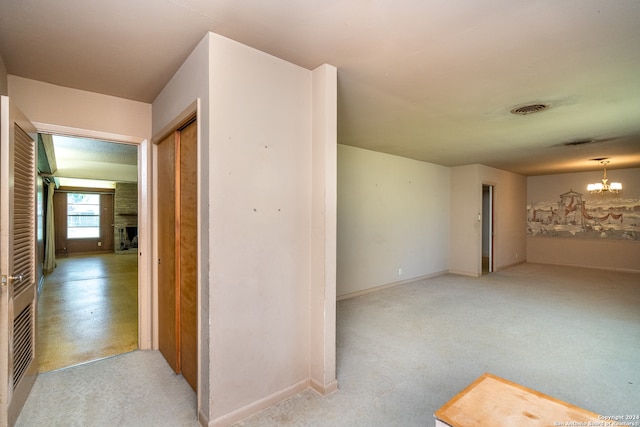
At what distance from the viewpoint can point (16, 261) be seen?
196 centimetres

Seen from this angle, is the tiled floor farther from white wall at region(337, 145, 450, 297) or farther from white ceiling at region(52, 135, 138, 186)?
white wall at region(337, 145, 450, 297)

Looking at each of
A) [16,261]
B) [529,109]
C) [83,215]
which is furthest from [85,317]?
[83,215]

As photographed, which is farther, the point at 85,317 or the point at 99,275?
the point at 99,275

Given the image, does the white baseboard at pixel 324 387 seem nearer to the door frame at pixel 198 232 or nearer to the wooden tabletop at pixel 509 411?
the door frame at pixel 198 232

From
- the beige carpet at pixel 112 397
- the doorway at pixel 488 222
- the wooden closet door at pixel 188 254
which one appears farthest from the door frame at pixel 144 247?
the doorway at pixel 488 222

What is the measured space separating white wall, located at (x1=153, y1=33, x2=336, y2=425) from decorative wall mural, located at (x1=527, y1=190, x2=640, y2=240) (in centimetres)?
812

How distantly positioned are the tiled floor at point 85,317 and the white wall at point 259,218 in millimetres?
1742

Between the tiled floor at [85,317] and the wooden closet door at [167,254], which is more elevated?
the wooden closet door at [167,254]

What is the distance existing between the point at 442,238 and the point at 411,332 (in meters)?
3.65

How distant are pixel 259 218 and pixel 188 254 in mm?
731

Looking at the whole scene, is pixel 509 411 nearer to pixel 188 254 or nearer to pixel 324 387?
pixel 324 387

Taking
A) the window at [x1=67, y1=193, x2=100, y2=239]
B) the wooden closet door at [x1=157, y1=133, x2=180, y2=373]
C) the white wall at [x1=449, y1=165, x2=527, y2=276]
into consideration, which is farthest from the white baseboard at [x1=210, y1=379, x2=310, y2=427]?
the window at [x1=67, y1=193, x2=100, y2=239]

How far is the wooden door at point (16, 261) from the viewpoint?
1740 millimetres

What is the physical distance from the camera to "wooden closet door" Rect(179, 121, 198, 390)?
2203 mm
